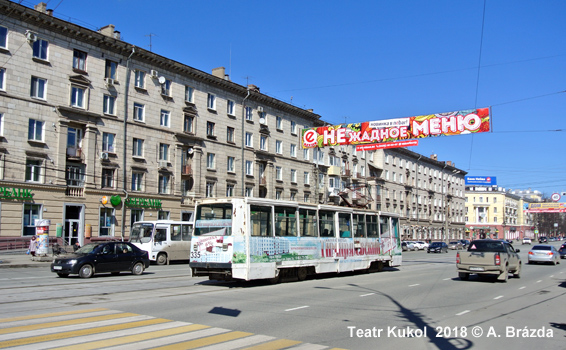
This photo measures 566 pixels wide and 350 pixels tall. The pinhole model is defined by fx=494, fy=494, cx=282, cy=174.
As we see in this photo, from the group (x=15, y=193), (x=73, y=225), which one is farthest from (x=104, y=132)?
(x=15, y=193)

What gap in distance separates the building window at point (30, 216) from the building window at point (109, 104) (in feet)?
28.7

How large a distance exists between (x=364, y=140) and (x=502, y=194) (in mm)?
110246

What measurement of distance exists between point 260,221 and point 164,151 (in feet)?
90.5

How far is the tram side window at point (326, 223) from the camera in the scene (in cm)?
1988

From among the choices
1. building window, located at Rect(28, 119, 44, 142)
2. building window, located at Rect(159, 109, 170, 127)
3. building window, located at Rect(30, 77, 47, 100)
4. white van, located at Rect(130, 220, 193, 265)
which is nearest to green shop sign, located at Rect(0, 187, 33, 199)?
building window, located at Rect(28, 119, 44, 142)

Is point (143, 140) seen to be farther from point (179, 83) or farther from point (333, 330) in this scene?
point (333, 330)

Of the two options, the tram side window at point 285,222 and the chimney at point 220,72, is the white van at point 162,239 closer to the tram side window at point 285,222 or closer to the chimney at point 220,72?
the tram side window at point 285,222

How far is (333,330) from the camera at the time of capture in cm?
927

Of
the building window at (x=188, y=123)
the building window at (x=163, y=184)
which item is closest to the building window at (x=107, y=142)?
the building window at (x=163, y=184)

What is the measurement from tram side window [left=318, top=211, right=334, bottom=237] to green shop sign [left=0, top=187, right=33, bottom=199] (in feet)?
73.4

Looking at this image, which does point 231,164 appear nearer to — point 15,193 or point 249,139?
point 249,139

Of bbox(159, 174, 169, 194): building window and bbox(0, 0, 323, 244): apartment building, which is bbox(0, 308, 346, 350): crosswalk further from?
bbox(159, 174, 169, 194): building window

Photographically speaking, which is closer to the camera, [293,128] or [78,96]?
[78,96]

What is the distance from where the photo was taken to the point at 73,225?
35719 mm
